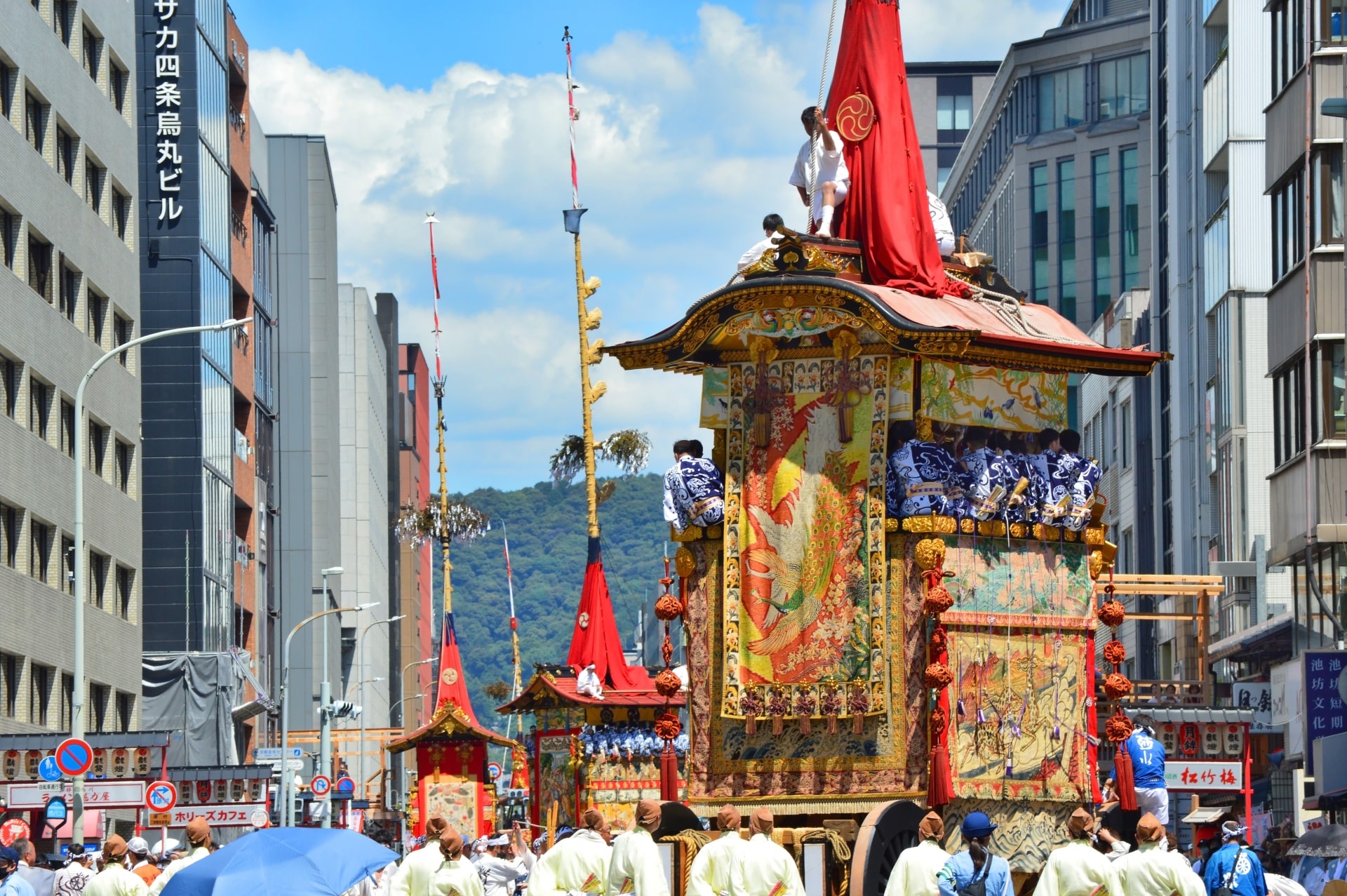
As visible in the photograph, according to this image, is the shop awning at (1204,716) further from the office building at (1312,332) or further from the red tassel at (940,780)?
the red tassel at (940,780)

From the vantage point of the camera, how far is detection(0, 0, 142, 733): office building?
54000 mm

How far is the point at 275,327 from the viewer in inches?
4712

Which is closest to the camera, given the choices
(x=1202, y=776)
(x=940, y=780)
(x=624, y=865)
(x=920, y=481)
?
(x=624, y=865)

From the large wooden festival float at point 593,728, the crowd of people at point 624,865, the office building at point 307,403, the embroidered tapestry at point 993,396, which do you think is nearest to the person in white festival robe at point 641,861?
the crowd of people at point 624,865

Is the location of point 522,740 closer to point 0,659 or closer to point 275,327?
point 0,659

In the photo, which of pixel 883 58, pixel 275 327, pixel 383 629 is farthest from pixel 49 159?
pixel 383 629

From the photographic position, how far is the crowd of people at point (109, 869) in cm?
2486

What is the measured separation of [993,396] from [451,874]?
8.09 meters

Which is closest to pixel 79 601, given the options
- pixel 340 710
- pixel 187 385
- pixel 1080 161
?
pixel 187 385

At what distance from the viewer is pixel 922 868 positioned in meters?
21.1

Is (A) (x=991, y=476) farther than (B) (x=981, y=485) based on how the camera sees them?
Yes

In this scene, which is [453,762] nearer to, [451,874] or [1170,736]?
[1170,736]

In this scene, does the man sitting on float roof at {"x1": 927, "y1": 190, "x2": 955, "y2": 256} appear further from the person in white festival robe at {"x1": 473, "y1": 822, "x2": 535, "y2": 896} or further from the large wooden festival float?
the large wooden festival float

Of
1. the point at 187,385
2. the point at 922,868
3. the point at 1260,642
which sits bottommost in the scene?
the point at 922,868
